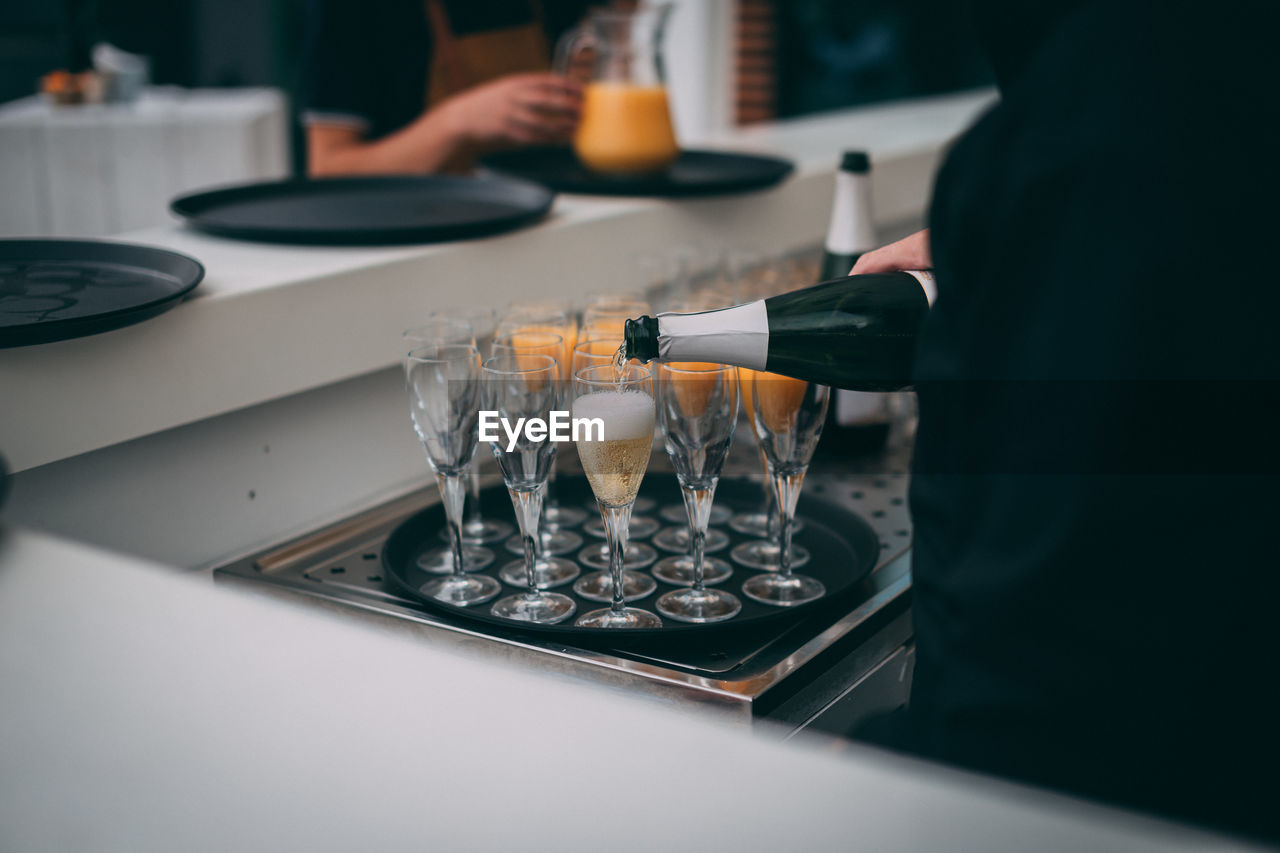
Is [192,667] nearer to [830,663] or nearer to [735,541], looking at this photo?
[830,663]

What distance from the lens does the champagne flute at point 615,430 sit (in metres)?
0.82

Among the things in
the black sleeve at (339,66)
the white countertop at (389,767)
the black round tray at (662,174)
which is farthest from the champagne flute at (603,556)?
the black sleeve at (339,66)

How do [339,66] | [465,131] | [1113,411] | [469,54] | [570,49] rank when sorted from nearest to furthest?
[1113,411], [570,49], [465,131], [339,66], [469,54]

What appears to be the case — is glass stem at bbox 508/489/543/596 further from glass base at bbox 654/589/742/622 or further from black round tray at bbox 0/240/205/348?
black round tray at bbox 0/240/205/348

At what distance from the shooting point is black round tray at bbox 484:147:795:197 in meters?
1.52

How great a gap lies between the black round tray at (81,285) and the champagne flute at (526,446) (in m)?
0.29

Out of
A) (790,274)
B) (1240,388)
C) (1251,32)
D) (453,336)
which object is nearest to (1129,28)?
(1251,32)

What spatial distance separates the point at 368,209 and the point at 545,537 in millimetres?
526

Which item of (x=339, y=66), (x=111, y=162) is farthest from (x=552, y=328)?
(x=111, y=162)

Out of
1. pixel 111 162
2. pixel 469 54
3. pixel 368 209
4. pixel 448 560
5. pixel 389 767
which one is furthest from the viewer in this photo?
pixel 111 162

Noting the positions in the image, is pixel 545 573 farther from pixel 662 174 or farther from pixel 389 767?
pixel 662 174

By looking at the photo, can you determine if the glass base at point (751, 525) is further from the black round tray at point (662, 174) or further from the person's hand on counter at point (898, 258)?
the black round tray at point (662, 174)

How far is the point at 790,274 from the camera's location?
4.37 ft

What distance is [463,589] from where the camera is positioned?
0.95 m
